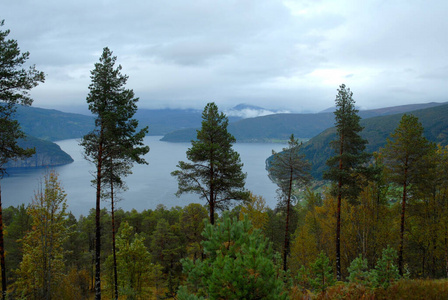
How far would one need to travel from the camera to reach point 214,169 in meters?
17.7

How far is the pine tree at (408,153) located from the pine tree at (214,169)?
10.5 metres

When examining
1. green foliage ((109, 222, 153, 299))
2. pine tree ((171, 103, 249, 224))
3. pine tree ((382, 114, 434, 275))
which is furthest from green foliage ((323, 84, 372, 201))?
green foliage ((109, 222, 153, 299))

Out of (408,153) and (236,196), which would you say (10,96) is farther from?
(408,153)

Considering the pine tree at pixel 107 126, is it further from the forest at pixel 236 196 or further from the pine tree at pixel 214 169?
the pine tree at pixel 214 169

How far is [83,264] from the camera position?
4378 centimetres

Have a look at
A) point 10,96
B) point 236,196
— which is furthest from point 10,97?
point 236,196

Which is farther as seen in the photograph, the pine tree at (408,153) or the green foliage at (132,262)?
the green foliage at (132,262)

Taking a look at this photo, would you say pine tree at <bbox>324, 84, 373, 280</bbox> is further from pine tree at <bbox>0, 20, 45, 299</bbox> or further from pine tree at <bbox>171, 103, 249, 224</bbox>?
pine tree at <bbox>0, 20, 45, 299</bbox>

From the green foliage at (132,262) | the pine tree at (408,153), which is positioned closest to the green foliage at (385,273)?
the pine tree at (408,153)

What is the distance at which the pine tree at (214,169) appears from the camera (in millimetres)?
17234

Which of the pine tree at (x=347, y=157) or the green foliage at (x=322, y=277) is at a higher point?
the pine tree at (x=347, y=157)

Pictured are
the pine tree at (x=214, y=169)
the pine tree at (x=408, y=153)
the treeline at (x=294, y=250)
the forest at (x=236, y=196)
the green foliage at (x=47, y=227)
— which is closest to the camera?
the treeline at (x=294, y=250)

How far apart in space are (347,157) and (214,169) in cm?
932

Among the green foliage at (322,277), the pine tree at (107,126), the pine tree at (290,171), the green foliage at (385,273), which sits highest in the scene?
the pine tree at (107,126)
